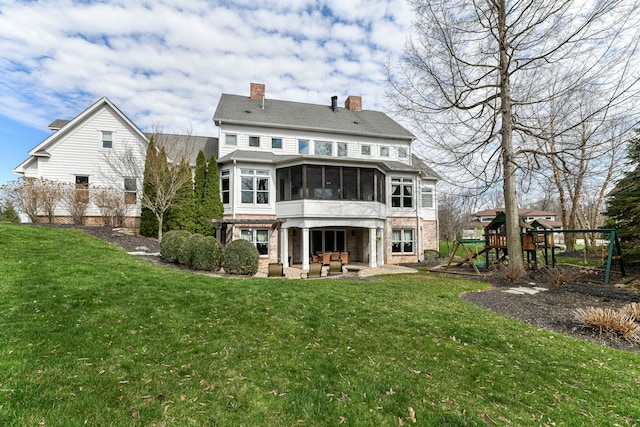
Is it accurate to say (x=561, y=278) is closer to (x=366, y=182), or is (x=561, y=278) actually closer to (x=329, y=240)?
(x=366, y=182)

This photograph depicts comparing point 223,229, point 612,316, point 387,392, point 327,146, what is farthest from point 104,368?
point 327,146

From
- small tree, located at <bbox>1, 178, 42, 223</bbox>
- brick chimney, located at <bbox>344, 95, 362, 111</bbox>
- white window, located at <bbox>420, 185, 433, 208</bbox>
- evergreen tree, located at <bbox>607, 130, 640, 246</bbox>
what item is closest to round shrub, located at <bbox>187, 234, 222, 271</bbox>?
small tree, located at <bbox>1, 178, 42, 223</bbox>

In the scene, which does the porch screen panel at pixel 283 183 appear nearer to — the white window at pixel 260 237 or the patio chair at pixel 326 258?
the white window at pixel 260 237

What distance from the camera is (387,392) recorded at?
12.1 ft

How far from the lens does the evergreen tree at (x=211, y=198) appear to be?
684 inches

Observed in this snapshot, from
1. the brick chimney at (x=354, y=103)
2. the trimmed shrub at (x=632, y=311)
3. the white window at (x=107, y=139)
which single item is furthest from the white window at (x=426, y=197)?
the white window at (x=107, y=139)

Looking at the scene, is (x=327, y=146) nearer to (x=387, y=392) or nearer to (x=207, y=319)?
(x=207, y=319)

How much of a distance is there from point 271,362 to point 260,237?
13778 mm

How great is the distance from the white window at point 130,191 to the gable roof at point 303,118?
6.40 meters

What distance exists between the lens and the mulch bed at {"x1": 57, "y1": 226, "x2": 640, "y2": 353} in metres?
6.26

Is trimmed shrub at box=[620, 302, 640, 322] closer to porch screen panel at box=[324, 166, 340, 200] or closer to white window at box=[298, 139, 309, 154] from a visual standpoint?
porch screen panel at box=[324, 166, 340, 200]

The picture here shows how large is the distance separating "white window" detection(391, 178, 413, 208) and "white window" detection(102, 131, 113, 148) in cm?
1826

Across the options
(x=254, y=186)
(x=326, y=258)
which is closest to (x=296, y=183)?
(x=254, y=186)

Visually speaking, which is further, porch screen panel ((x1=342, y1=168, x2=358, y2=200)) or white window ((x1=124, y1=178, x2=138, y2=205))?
white window ((x1=124, y1=178, x2=138, y2=205))
